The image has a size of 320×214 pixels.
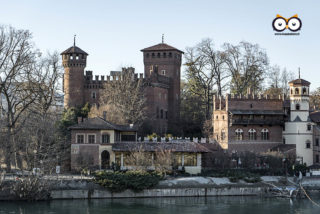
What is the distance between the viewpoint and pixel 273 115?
60844mm

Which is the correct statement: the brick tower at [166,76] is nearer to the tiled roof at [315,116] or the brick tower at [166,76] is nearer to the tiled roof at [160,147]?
the tiled roof at [160,147]

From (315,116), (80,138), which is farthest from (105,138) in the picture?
(315,116)

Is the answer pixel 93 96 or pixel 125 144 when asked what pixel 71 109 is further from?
pixel 125 144

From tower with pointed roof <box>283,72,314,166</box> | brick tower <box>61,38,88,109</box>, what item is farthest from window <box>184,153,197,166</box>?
brick tower <box>61,38,88,109</box>

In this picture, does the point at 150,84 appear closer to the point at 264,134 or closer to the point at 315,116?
the point at 264,134

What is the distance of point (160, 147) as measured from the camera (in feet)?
179

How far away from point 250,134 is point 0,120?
2414cm

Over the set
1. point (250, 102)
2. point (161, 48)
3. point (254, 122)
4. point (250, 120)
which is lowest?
point (254, 122)

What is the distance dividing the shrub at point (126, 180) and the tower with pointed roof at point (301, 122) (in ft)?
60.2

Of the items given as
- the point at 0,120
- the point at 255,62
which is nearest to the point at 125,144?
the point at 0,120

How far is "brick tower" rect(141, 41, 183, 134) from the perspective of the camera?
72250mm

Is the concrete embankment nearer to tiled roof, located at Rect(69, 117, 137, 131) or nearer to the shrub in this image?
the shrub

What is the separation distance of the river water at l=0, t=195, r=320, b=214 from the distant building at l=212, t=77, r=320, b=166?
12544 mm

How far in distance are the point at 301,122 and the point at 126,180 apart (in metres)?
21.4
